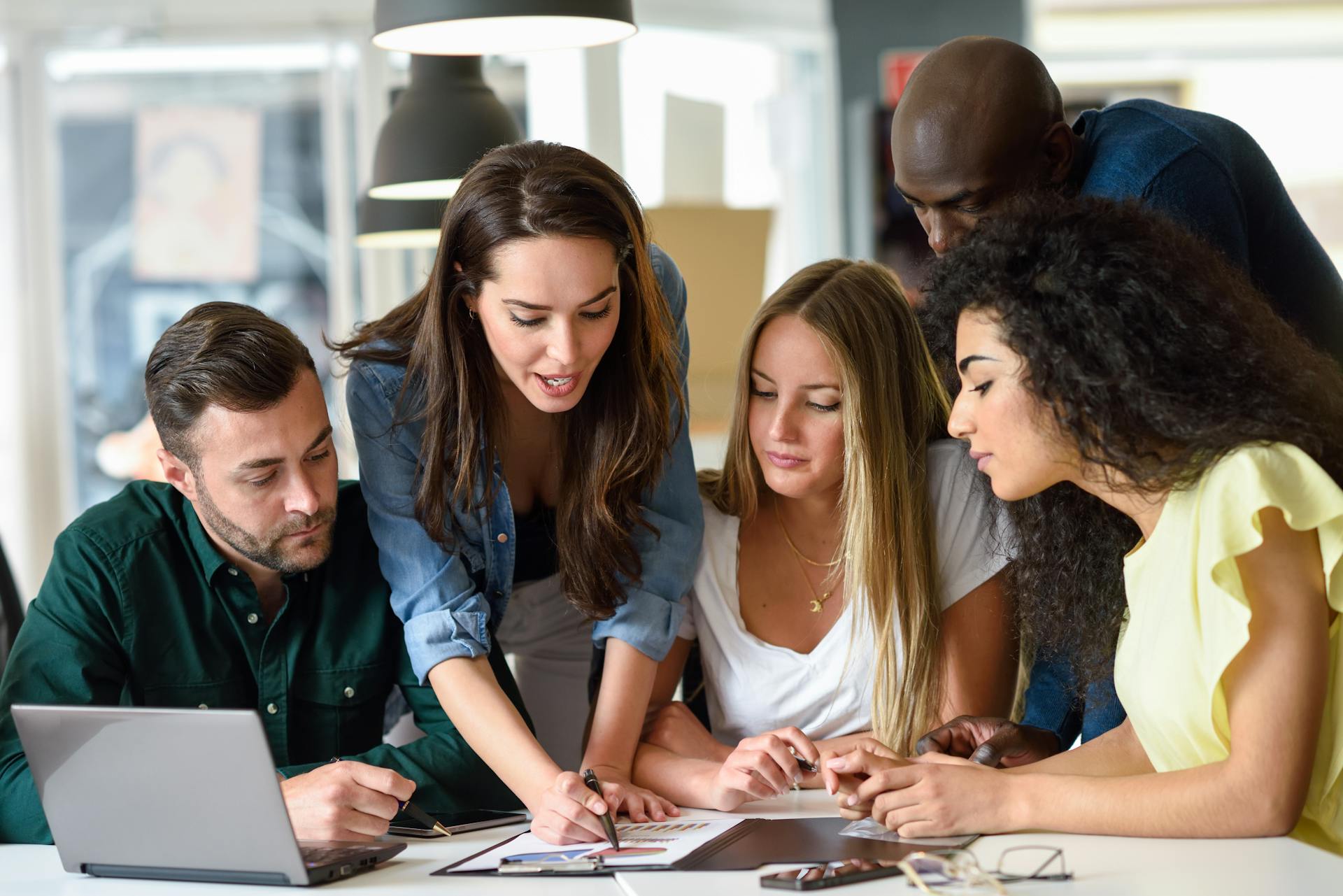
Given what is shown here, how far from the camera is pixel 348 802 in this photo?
1476 millimetres

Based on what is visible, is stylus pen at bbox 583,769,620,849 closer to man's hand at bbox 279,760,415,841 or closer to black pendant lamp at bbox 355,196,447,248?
man's hand at bbox 279,760,415,841

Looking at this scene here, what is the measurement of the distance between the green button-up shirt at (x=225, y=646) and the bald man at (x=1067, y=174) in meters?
0.71

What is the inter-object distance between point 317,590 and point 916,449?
862 millimetres

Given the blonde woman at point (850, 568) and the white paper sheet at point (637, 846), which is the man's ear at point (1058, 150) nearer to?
the blonde woman at point (850, 568)

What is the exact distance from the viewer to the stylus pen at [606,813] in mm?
1448

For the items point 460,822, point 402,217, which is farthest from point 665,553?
point 402,217

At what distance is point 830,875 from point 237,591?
94 centimetres

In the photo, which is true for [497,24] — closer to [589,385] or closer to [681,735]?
[589,385]

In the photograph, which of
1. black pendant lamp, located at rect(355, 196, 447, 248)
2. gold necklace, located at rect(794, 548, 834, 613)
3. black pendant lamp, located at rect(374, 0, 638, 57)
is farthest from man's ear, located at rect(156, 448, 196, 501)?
black pendant lamp, located at rect(355, 196, 447, 248)

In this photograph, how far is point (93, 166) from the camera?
A: 4.96m

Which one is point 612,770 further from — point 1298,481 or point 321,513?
point 1298,481

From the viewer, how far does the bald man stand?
5.75 feet

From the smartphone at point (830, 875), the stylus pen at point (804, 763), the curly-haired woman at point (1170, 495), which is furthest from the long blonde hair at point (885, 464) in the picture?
the smartphone at point (830, 875)

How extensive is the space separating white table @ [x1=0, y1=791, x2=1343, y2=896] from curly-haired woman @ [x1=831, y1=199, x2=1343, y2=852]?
3 cm
